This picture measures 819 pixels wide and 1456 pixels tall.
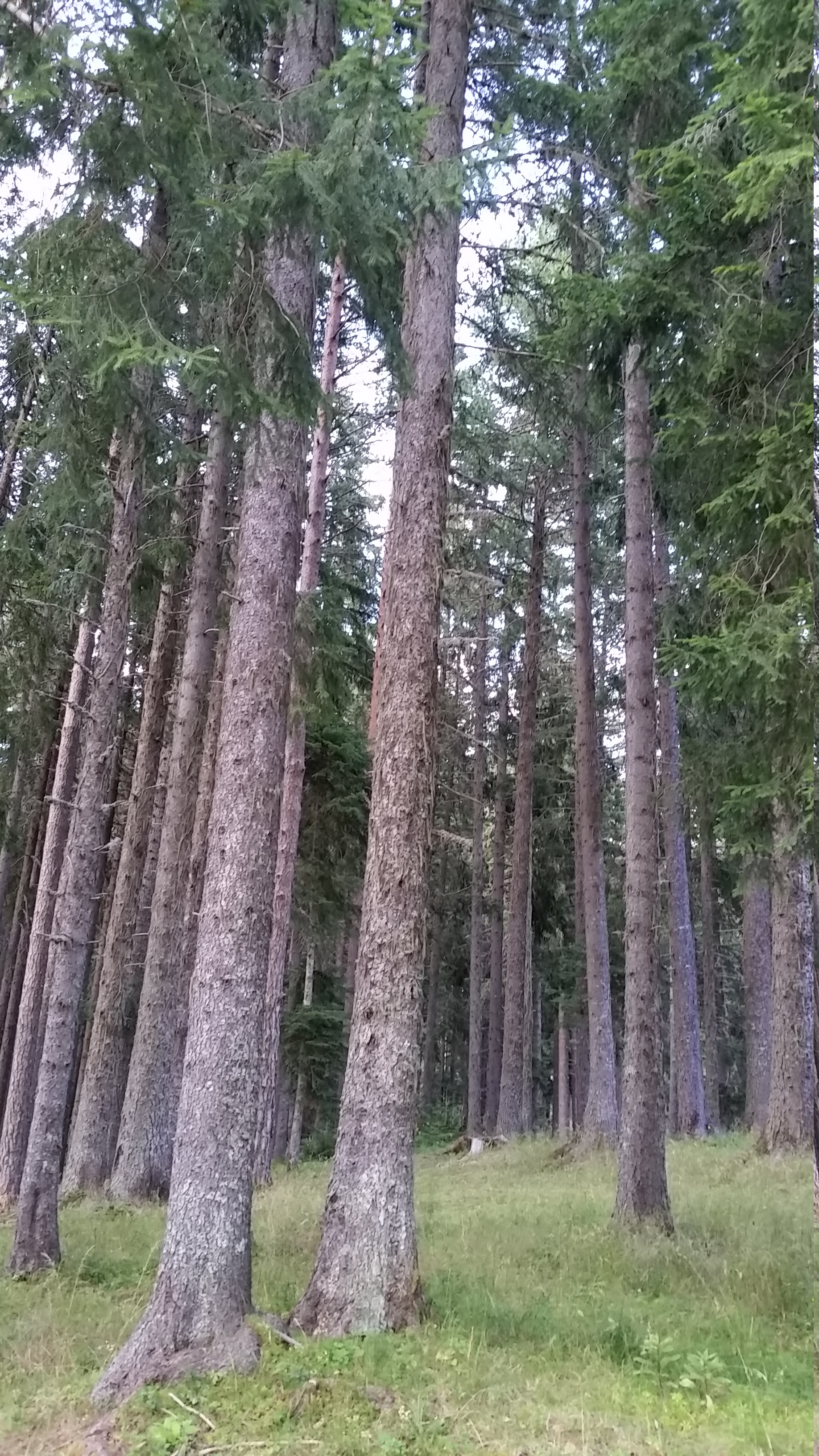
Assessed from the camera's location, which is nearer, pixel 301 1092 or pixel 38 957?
pixel 38 957

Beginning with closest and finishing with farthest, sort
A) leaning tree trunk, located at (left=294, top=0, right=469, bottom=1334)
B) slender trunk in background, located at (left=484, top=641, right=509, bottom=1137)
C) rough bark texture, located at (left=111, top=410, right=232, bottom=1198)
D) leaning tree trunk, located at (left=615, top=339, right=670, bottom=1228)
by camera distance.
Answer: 1. leaning tree trunk, located at (left=294, top=0, right=469, bottom=1334)
2. leaning tree trunk, located at (left=615, top=339, right=670, bottom=1228)
3. rough bark texture, located at (left=111, top=410, right=232, bottom=1198)
4. slender trunk in background, located at (left=484, top=641, right=509, bottom=1137)

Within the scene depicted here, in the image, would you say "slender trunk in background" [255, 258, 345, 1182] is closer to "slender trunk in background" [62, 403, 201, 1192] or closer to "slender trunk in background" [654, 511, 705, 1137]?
"slender trunk in background" [62, 403, 201, 1192]

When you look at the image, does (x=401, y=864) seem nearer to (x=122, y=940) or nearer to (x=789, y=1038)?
(x=789, y=1038)

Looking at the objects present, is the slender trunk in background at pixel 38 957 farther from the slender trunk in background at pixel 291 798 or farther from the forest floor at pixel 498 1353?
the forest floor at pixel 498 1353

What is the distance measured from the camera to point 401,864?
5887 mm

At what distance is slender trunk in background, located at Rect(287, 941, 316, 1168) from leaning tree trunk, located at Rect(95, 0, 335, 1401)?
12743 mm

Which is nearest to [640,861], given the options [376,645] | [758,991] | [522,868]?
[376,645]

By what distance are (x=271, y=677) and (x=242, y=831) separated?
1.03m

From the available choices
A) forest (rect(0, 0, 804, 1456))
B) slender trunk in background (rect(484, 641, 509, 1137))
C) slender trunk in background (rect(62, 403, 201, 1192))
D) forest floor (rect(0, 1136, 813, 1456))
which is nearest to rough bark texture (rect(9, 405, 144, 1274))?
forest (rect(0, 0, 804, 1456))

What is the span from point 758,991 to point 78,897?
37.9 ft

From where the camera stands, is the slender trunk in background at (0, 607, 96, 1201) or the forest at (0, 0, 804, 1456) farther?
the slender trunk in background at (0, 607, 96, 1201)

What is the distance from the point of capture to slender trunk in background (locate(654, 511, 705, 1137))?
14.9 m

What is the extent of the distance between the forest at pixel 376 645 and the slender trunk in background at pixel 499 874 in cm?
698

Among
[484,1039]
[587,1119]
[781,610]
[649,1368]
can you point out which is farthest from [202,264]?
[484,1039]
